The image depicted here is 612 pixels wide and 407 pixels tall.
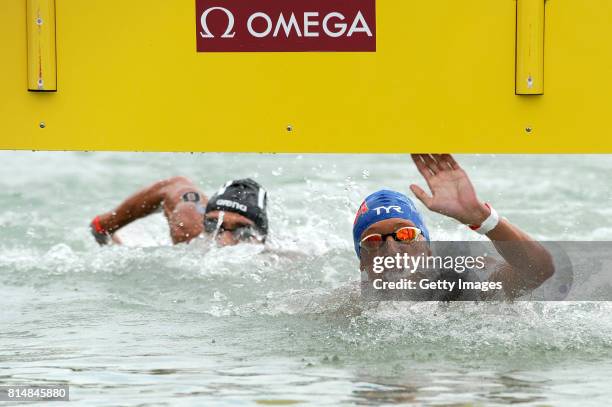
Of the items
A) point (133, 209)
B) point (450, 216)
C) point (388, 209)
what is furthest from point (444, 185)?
point (133, 209)

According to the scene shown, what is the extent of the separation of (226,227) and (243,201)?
0.22 m

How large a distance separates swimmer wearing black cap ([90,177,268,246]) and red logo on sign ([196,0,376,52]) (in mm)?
4334

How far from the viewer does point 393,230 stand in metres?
6.59

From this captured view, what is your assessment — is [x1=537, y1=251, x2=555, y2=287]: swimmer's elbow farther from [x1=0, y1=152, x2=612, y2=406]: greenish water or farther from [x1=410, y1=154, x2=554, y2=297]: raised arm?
[x1=0, y1=152, x2=612, y2=406]: greenish water

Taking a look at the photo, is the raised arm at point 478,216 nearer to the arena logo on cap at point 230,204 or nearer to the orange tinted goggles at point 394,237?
the orange tinted goggles at point 394,237

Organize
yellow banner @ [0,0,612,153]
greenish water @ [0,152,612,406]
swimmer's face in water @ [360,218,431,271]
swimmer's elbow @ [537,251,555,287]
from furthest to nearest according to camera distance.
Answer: swimmer's face in water @ [360,218,431,271] → swimmer's elbow @ [537,251,555,287] → greenish water @ [0,152,612,406] → yellow banner @ [0,0,612,153]

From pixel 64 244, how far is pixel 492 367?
18.1ft

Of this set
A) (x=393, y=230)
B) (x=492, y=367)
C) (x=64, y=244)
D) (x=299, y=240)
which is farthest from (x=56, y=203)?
(x=492, y=367)

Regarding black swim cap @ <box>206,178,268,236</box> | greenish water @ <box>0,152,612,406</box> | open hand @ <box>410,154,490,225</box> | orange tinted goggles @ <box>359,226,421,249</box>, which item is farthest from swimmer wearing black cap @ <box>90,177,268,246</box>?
open hand @ <box>410,154,490,225</box>

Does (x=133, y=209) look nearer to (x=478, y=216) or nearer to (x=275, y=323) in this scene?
(x=275, y=323)

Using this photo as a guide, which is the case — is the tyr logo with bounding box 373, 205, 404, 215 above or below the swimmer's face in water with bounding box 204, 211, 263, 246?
above

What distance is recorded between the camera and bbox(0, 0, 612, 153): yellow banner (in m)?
4.79

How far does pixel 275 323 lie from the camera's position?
6.71 metres

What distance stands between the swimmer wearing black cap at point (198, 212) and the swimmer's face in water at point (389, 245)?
2682mm
